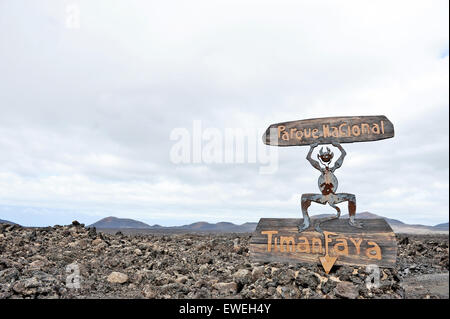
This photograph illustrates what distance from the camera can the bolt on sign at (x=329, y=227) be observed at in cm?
773

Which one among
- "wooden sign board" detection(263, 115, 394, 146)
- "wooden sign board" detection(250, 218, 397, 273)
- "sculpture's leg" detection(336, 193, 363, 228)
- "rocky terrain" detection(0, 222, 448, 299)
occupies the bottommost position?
"rocky terrain" detection(0, 222, 448, 299)

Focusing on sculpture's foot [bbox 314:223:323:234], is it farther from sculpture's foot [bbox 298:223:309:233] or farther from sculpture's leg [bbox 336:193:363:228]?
sculpture's leg [bbox 336:193:363:228]

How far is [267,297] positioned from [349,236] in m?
2.47

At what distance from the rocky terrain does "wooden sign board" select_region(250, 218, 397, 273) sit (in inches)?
15.7

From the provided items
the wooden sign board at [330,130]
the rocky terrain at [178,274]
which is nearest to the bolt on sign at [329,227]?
the wooden sign board at [330,130]

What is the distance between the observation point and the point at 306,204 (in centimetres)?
836

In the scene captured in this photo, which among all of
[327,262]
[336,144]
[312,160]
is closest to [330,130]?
[336,144]

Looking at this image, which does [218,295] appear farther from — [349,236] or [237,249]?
[237,249]

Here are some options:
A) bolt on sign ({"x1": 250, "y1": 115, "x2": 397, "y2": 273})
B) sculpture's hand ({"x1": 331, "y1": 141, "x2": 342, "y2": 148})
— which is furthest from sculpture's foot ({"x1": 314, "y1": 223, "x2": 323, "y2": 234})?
sculpture's hand ({"x1": 331, "y1": 141, "x2": 342, "y2": 148})

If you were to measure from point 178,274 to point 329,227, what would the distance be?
426cm

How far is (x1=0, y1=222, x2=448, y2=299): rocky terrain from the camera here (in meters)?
7.47
